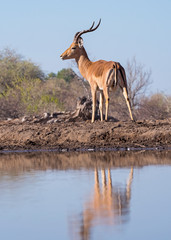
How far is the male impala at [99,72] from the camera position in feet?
56.9

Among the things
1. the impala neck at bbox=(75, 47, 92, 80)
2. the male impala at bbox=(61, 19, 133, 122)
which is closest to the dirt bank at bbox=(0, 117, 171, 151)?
the male impala at bbox=(61, 19, 133, 122)

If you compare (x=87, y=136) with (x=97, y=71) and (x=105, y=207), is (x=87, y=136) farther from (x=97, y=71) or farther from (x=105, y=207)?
(x=105, y=207)

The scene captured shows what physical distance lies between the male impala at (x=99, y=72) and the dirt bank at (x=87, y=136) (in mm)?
941

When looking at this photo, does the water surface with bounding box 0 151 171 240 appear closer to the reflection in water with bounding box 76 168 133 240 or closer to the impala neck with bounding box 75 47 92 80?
the reflection in water with bounding box 76 168 133 240

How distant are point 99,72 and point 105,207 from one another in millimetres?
11377

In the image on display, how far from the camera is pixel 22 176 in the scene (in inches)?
391

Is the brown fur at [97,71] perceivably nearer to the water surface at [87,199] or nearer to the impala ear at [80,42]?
the impala ear at [80,42]

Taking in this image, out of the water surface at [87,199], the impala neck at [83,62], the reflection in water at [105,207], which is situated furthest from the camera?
the impala neck at [83,62]

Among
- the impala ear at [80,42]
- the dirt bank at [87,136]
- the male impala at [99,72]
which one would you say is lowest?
the dirt bank at [87,136]

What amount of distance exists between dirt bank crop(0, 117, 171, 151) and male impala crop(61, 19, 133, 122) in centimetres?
94

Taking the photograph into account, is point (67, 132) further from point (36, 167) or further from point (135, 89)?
point (135, 89)

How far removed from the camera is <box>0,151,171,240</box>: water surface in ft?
18.5

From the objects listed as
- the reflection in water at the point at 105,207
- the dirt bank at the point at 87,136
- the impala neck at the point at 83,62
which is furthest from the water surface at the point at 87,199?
the impala neck at the point at 83,62

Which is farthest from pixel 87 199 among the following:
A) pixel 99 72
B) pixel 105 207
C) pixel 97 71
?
pixel 97 71
